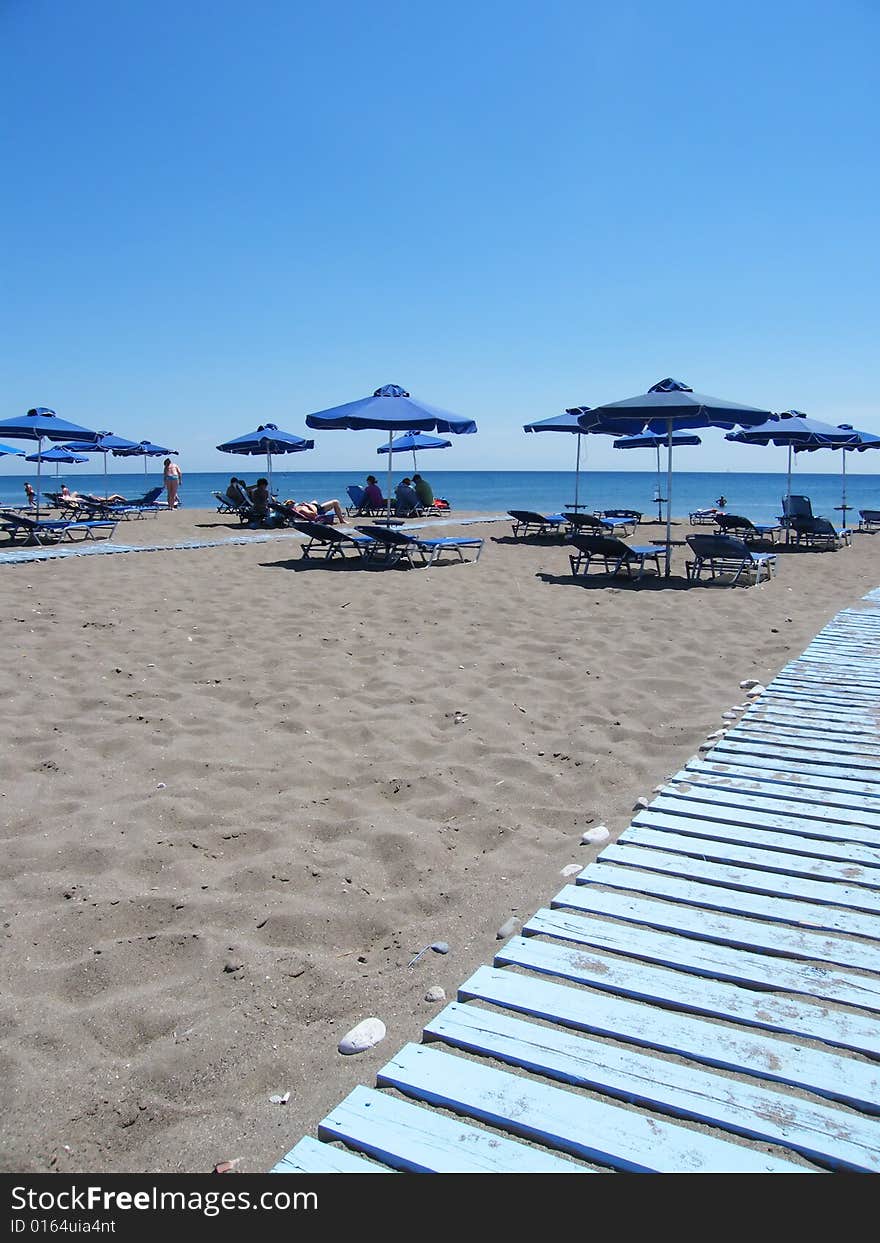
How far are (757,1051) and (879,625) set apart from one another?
252 inches

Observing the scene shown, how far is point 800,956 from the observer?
2406 millimetres

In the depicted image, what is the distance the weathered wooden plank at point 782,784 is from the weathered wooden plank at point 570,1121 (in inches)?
81.0

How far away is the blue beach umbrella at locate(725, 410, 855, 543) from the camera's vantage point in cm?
1455

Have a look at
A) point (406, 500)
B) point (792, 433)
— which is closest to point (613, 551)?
point (792, 433)

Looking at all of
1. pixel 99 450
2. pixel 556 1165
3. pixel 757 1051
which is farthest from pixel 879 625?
pixel 99 450

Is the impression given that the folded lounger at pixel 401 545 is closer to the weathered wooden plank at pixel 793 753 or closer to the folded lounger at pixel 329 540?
the folded lounger at pixel 329 540

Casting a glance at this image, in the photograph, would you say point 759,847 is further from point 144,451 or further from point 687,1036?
point 144,451

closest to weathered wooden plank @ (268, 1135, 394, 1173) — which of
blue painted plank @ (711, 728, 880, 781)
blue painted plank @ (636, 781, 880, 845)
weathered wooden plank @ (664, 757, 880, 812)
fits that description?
blue painted plank @ (636, 781, 880, 845)

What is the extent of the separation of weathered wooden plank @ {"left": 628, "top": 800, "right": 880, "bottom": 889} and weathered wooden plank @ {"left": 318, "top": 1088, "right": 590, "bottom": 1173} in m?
1.55

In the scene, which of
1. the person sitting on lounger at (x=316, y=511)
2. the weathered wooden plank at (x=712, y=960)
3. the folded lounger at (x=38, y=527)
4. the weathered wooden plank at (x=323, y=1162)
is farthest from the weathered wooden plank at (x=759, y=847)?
the person sitting on lounger at (x=316, y=511)

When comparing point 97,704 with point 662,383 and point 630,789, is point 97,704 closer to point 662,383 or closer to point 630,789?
point 630,789

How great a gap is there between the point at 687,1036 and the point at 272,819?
2097 millimetres

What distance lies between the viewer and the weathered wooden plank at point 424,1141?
1.67m

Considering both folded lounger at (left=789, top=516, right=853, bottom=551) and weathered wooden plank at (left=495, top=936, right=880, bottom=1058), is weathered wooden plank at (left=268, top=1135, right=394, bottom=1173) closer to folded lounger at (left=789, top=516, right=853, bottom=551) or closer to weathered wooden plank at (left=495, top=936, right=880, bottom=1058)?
weathered wooden plank at (left=495, top=936, right=880, bottom=1058)
